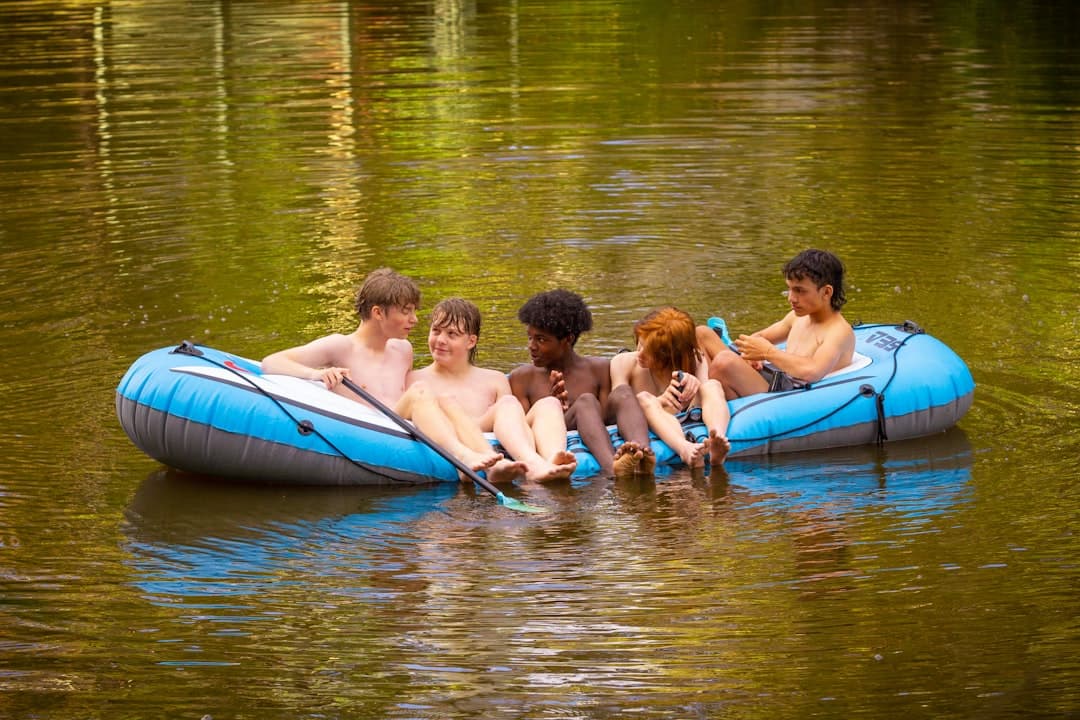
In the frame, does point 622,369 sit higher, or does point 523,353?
point 622,369

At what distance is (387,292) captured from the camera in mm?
7430

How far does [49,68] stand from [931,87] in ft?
38.6

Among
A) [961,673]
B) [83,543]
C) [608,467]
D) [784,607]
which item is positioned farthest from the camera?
[608,467]

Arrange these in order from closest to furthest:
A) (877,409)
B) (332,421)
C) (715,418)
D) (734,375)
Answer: (332,421) → (715,418) → (877,409) → (734,375)

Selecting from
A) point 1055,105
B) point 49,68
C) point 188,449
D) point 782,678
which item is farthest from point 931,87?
point 782,678

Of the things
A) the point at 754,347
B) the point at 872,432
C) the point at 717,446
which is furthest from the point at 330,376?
the point at 872,432

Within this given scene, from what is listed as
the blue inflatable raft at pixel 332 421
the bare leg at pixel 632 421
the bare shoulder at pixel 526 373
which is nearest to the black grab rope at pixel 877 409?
the blue inflatable raft at pixel 332 421

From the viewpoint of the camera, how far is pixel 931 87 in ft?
60.8

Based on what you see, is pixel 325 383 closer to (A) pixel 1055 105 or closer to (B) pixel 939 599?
(B) pixel 939 599

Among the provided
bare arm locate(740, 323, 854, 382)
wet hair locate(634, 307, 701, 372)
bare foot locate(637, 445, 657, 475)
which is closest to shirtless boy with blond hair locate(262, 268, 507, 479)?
bare foot locate(637, 445, 657, 475)

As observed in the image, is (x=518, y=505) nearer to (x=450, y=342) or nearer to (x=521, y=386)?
(x=521, y=386)

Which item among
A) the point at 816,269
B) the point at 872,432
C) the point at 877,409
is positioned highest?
the point at 816,269

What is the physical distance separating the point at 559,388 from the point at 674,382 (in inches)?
20.3

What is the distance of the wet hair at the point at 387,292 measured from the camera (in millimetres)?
7418
